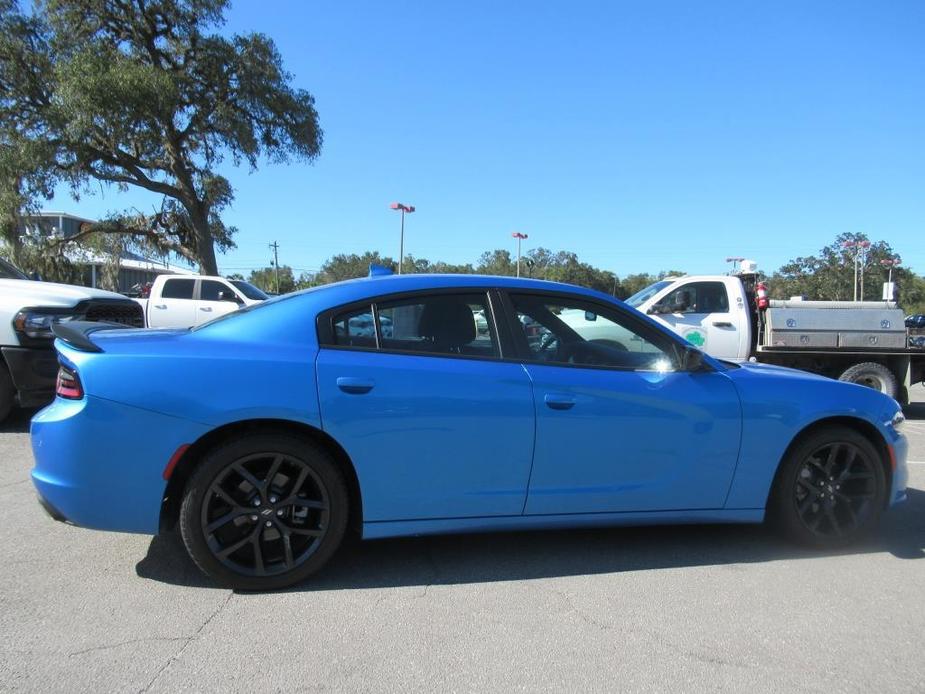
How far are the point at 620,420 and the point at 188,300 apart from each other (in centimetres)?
1261

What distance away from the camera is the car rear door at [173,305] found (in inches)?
543

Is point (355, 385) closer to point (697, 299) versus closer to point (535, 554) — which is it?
point (535, 554)

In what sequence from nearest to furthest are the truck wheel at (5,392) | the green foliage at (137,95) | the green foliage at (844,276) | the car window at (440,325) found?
1. the car window at (440,325)
2. the truck wheel at (5,392)
3. the green foliage at (137,95)
4. the green foliage at (844,276)

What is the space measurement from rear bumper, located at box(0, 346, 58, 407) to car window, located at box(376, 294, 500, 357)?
4280 mm

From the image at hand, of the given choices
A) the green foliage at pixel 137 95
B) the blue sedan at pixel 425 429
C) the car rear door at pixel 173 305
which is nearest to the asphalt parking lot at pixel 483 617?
the blue sedan at pixel 425 429

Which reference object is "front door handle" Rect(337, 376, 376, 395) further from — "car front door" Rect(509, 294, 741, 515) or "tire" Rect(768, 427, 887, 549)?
"tire" Rect(768, 427, 887, 549)

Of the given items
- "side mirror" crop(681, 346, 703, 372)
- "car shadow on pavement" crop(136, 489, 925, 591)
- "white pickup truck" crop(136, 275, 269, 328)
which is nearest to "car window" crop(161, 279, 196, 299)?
"white pickup truck" crop(136, 275, 269, 328)

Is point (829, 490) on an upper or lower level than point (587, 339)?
lower

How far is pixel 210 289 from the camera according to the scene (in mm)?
14156

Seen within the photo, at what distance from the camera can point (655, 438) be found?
11.2 ft

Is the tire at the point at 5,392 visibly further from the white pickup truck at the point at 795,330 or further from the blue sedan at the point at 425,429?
the white pickup truck at the point at 795,330

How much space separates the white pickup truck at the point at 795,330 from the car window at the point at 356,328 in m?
6.48

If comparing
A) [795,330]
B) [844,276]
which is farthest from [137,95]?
[844,276]

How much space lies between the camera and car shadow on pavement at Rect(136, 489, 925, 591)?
3.35 metres
